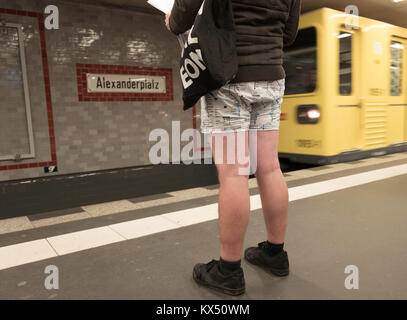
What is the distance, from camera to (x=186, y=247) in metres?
1.93

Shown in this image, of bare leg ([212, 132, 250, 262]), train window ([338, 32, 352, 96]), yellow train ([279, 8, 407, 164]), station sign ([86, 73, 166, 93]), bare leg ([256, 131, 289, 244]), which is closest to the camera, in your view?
bare leg ([212, 132, 250, 262])

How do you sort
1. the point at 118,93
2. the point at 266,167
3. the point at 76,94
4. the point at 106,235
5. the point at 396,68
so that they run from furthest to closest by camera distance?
the point at 118,93, the point at 76,94, the point at 396,68, the point at 106,235, the point at 266,167

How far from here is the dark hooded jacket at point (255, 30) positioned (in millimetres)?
1275

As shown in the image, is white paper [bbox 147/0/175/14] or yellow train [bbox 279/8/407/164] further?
yellow train [bbox 279/8/407/164]

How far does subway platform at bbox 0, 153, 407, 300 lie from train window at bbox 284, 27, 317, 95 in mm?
2042

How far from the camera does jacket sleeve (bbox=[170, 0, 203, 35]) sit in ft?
3.97

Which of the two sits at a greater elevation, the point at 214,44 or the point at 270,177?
the point at 214,44

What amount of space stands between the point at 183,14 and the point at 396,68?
544 centimetres

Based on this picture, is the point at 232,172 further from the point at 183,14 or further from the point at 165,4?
the point at 165,4

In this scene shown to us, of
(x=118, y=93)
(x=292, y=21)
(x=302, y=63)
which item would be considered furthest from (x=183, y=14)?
(x=118, y=93)

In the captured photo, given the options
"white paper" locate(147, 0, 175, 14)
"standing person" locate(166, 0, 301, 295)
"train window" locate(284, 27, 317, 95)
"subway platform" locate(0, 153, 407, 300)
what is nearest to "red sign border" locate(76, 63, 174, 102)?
"train window" locate(284, 27, 317, 95)

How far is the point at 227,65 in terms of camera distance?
1.22 meters

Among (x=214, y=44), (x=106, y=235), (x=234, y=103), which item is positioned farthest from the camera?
(x=106, y=235)

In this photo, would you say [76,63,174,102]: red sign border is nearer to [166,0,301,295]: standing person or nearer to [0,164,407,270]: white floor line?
[0,164,407,270]: white floor line
